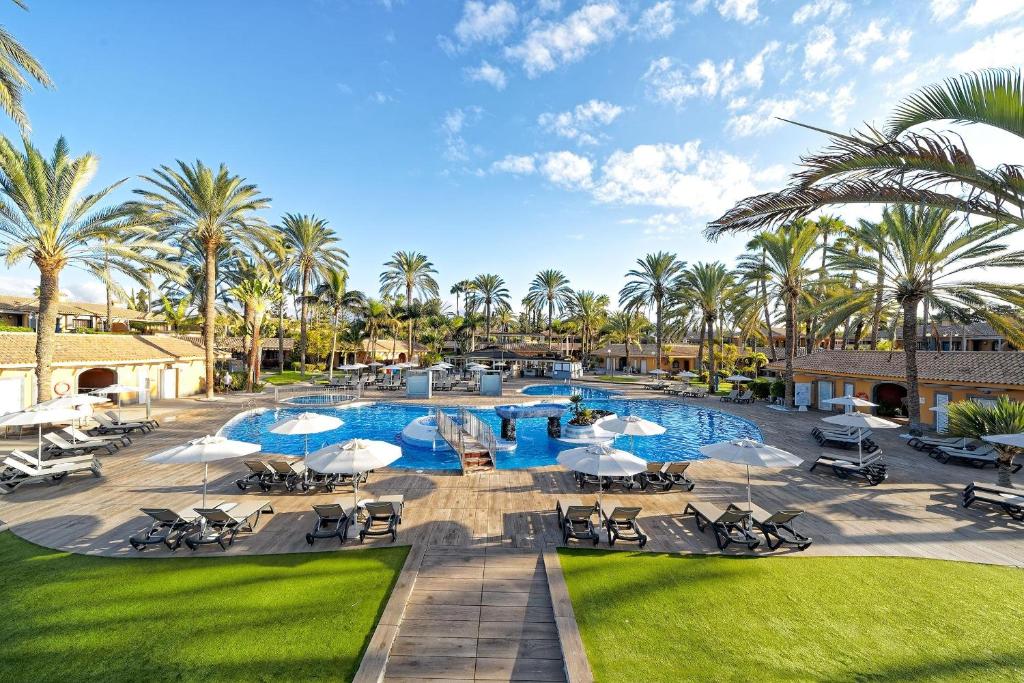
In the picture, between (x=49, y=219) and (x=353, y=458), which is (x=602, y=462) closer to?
(x=353, y=458)

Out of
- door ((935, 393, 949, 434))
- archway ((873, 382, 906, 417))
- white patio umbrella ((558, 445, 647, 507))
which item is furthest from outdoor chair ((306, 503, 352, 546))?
archway ((873, 382, 906, 417))

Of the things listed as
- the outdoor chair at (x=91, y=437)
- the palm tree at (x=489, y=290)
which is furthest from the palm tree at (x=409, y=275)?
the outdoor chair at (x=91, y=437)

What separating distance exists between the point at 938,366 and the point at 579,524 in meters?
23.1

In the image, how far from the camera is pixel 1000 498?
33.0ft

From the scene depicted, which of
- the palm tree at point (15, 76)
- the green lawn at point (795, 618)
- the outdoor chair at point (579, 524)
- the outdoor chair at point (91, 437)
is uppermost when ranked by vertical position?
the palm tree at point (15, 76)

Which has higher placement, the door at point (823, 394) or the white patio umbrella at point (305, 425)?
the white patio umbrella at point (305, 425)

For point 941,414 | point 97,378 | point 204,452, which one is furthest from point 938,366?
point 97,378

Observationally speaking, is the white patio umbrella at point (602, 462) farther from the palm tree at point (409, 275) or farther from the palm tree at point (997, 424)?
the palm tree at point (409, 275)

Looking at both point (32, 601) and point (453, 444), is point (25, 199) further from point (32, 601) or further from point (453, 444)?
point (453, 444)

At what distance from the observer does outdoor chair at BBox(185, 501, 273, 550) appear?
805cm

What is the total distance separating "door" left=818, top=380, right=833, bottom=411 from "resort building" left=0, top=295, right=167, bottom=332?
172 feet

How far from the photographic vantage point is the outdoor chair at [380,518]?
8.41 metres

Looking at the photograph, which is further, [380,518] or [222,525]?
[380,518]

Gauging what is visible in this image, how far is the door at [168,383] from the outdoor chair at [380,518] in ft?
89.4
